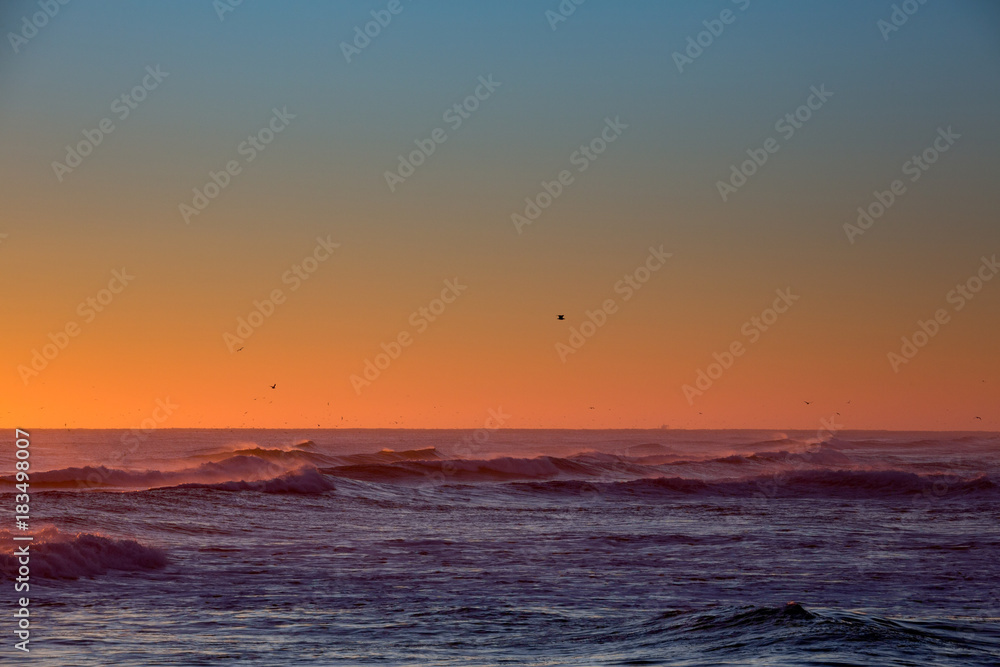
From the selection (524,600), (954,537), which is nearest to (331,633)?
(524,600)

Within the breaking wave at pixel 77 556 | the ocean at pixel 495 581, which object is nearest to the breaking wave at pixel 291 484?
the ocean at pixel 495 581

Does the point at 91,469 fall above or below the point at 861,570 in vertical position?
above

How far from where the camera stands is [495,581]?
1736 centimetres

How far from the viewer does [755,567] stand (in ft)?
63.4

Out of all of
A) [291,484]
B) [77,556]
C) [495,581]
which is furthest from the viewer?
[291,484]

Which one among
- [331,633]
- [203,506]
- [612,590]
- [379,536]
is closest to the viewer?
[331,633]

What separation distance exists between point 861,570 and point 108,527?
17.2m

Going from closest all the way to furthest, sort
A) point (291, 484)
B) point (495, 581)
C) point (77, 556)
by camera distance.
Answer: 1. point (495, 581)
2. point (77, 556)
3. point (291, 484)

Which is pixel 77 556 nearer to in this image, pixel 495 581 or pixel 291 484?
pixel 495 581

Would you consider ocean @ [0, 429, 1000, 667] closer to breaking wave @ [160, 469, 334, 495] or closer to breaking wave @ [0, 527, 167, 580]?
breaking wave @ [0, 527, 167, 580]

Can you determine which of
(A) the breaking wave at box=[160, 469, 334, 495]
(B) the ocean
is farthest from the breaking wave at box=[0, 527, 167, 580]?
(A) the breaking wave at box=[160, 469, 334, 495]

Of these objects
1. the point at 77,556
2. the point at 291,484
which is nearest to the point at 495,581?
the point at 77,556

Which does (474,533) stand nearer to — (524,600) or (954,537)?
(524,600)

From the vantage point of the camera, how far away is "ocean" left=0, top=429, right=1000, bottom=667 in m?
12.0
